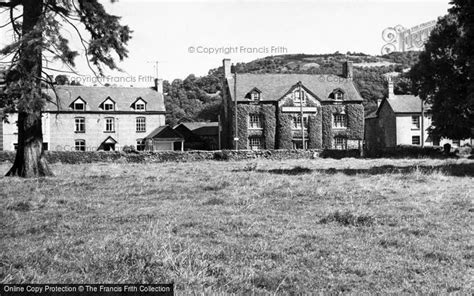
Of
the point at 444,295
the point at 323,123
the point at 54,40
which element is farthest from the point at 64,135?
the point at 444,295

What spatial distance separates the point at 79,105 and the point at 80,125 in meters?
2.56

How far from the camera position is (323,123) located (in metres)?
58.2

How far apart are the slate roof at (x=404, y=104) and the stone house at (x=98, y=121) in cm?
3158

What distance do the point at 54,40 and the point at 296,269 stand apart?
15.5 metres

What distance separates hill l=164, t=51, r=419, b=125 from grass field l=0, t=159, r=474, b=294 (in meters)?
53.1

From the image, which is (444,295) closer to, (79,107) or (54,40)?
(54,40)

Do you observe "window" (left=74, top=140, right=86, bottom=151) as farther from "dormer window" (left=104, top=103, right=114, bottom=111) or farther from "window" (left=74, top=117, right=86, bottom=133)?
"dormer window" (left=104, top=103, right=114, bottom=111)

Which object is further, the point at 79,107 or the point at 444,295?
the point at 79,107

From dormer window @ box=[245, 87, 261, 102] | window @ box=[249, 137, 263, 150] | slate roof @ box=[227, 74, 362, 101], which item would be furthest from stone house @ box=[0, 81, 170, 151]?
window @ box=[249, 137, 263, 150]

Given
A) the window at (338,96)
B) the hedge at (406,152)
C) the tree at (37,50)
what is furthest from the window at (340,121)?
the tree at (37,50)

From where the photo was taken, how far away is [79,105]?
57.1 metres

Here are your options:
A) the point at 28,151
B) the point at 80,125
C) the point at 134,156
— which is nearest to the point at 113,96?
the point at 80,125

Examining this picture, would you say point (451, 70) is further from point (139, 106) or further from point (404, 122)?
point (139, 106)

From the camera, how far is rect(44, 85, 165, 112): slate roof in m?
57.5
